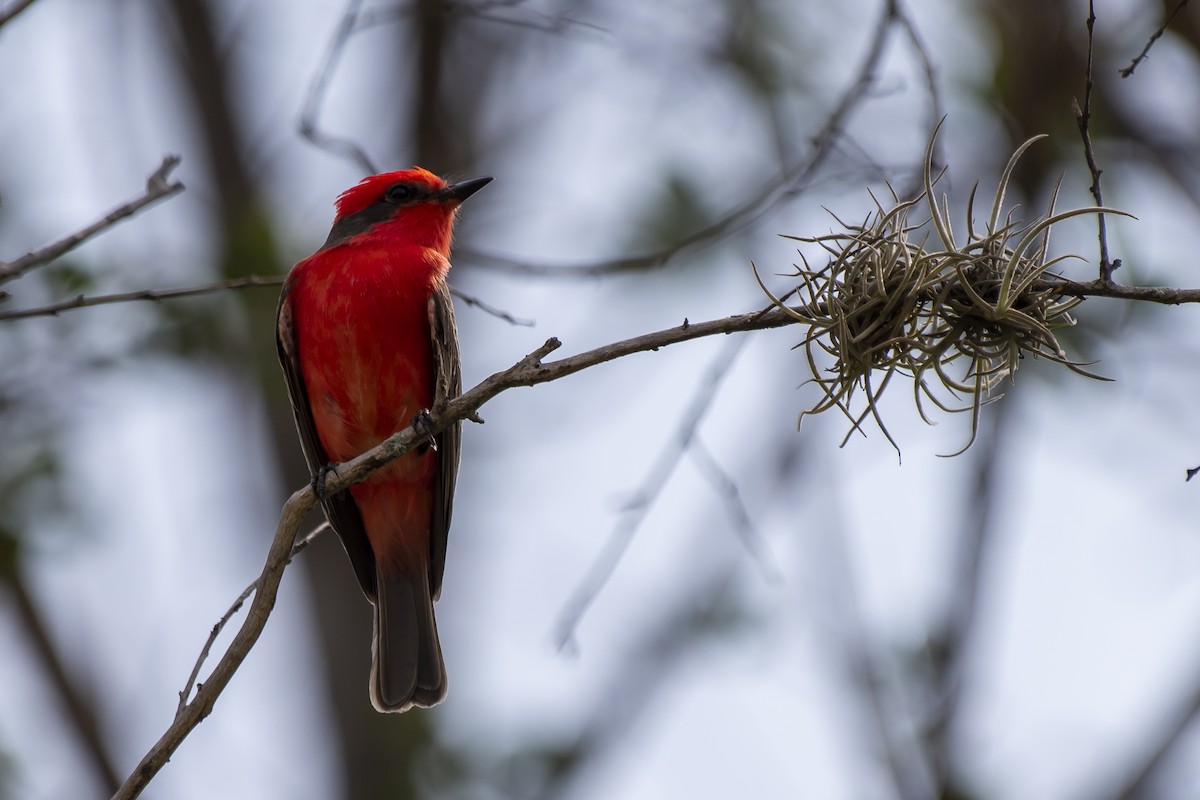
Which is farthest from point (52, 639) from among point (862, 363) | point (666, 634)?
point (862, 363)

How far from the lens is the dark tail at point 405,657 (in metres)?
5.32

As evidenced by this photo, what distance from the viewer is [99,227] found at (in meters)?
3.58

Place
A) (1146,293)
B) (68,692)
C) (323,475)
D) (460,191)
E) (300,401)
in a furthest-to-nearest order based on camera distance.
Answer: (68,692) < (460,191) < (300,401) < (323,475) < (1146,293)

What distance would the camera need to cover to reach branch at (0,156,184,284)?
11.1ft

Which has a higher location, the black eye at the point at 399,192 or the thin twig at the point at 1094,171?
the black eye at the point at 399,192

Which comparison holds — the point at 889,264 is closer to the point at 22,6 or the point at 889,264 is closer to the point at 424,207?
the point at 22,6

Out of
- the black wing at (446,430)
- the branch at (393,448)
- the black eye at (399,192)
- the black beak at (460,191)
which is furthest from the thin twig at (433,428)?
the black eye at (399,192)

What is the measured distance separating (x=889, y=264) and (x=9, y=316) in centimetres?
213

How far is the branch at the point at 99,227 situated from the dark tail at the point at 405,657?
2155mm

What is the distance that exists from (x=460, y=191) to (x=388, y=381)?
105 centimetres

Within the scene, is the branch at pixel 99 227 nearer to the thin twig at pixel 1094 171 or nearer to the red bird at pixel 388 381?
the red bird at pixel 388 381

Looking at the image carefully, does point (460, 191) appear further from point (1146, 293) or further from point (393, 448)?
point (1146, 293)

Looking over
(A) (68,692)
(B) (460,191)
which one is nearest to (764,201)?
(B) (460,191)

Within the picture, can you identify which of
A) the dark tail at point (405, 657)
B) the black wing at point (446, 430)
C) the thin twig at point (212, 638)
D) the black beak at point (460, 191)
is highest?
the black beak at point (460, 191)
